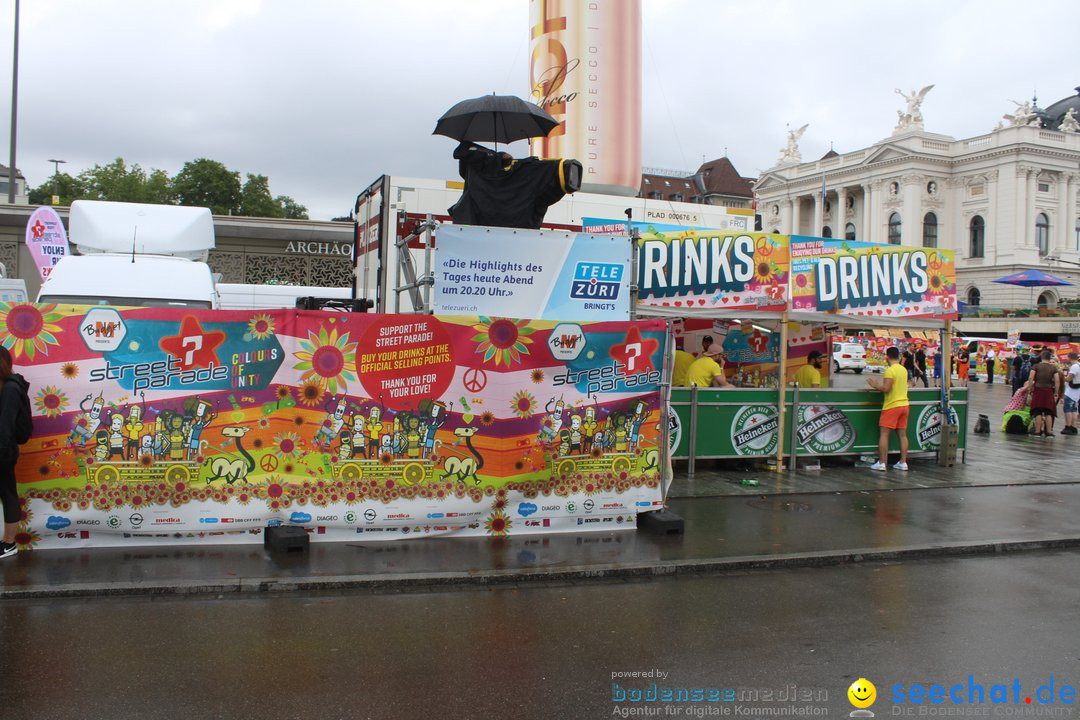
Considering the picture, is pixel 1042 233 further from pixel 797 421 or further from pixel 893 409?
pixel 797 421

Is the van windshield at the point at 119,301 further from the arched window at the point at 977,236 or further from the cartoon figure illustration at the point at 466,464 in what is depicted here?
the arched window at the point at 977,236

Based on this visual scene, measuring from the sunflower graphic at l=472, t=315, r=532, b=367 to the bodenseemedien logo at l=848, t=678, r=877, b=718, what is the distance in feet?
13.8

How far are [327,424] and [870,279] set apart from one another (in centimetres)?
852

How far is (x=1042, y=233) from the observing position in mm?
81000

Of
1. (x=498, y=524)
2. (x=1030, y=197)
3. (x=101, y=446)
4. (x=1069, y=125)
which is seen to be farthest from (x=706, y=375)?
(x=1069, y=125)

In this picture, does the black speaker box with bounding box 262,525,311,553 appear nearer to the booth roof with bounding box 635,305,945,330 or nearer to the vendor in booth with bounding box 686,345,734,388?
the booth roof with bounding box 635,305,945,330

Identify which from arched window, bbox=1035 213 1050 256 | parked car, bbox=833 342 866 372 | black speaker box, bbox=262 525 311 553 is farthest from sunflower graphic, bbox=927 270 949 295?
arched window, bbox=1035 213 1050 256

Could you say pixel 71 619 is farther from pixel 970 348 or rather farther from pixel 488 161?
pixel 970 348

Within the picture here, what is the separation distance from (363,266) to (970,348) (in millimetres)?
39215

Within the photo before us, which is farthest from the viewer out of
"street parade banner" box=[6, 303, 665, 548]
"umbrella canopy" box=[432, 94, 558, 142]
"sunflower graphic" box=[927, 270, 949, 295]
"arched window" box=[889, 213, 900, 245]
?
"arched window" box=[889, 213, 900, 245]

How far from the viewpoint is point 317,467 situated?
24.5ft

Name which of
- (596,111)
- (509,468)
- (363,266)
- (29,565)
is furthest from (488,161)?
(596,111)

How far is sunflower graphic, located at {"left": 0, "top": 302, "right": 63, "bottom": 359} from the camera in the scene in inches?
270

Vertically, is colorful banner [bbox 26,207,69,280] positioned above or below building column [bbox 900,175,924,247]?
below
